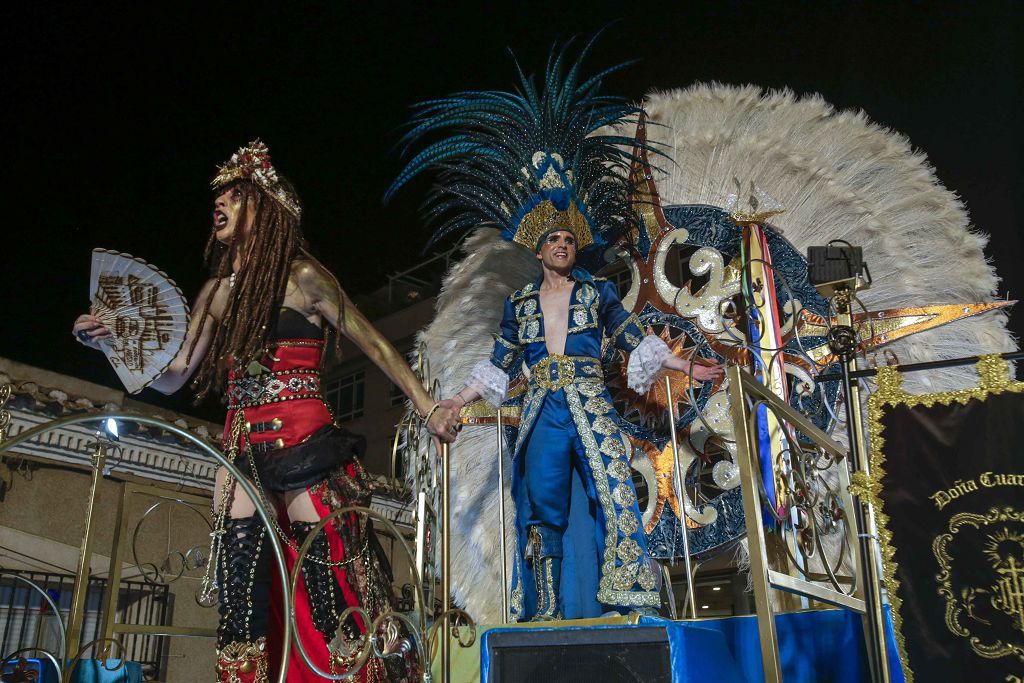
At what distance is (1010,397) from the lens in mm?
3186

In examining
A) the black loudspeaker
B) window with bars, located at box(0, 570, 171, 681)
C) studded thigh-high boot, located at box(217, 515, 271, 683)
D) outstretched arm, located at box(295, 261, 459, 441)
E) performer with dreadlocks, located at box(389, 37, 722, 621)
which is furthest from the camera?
window with bars, located at box(0, 570, 171, 681)

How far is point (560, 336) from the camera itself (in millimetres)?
4484

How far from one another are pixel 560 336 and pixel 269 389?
5.01ft

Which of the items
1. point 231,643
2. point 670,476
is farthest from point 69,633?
point 670,476

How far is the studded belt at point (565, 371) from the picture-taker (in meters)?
4.34

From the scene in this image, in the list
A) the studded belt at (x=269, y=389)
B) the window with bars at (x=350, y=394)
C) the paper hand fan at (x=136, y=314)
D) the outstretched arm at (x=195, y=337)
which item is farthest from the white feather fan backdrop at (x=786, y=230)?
the window with bars at (x=350, y=394)

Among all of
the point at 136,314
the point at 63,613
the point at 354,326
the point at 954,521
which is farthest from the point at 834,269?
the point at 63,613

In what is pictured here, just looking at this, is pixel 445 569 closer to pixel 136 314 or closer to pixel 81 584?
pixel 81 584

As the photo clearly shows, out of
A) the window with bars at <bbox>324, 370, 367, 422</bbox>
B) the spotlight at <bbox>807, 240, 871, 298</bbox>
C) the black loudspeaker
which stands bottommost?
the black loudspeaker

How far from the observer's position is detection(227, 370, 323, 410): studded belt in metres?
3.50

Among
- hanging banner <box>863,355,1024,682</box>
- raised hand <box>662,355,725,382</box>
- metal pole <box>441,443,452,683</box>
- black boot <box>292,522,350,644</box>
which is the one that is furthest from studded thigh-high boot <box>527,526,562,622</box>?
hanging banner <box>863,355,1024,682</box>

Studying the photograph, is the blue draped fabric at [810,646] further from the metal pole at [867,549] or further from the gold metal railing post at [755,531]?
the gold metal railing post at [755,531]

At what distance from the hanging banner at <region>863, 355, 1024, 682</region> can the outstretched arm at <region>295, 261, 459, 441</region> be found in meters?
1.76

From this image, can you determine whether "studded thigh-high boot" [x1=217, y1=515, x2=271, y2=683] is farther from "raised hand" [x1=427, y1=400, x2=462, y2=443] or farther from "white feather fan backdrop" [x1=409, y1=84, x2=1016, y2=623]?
"white feather fan backdrop" [x1=409, y1=84, x2=1016, y2=623]
